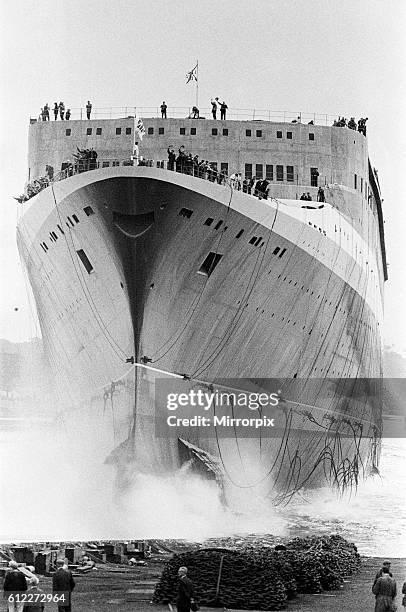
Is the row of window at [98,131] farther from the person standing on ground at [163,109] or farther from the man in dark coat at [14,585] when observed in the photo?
the man in dark coat at [14,585]

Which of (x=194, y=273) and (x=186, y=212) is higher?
(x=186, y=212)

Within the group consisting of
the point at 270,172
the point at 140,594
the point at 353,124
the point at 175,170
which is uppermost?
the point at 353,124

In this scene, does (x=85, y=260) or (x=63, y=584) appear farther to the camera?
(x=85, y=260)

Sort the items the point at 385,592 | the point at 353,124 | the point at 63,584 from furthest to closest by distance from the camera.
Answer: the point at 353,124 → the point at 63,584 → the point at 385,592

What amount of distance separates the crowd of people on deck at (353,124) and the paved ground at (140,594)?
148 inches

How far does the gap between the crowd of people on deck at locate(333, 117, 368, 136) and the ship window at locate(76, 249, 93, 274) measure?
2.48 meters

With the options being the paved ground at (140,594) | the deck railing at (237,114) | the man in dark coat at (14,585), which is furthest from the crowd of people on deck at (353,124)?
the man in dark coat at (14,585)

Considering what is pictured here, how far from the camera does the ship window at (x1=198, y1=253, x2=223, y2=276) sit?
958 cm

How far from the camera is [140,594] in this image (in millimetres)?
7766

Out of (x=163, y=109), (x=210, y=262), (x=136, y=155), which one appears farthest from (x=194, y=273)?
(x=163, y=109)

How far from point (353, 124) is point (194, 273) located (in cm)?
195

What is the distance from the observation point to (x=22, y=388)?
969cm

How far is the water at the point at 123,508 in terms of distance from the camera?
9.03m

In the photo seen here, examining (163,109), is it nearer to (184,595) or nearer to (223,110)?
(223,110)
